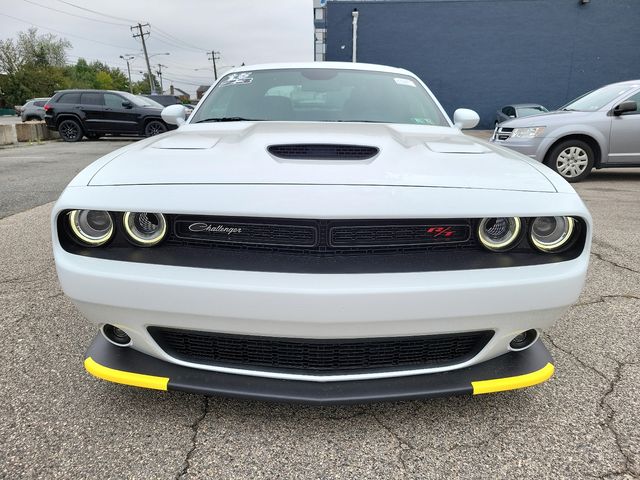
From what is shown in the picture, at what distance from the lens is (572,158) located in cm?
716

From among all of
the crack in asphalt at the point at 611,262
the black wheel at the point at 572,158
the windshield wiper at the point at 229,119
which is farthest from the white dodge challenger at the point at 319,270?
the black wheel at the point at 572,158

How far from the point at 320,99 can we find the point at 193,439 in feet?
6.75

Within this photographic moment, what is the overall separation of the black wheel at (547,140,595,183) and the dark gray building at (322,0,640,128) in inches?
577

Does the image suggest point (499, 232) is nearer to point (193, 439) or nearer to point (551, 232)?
point (551, 232)

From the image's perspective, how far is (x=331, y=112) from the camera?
Result: 2709mm

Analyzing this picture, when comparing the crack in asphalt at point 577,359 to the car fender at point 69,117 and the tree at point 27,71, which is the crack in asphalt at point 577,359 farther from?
the tree at point 27,71

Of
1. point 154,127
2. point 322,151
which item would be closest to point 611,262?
point 322,151

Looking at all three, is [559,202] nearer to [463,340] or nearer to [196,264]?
[463,340]

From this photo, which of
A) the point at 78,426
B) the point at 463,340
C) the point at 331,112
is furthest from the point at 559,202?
the point at 78,426

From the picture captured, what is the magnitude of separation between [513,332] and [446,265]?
37cm

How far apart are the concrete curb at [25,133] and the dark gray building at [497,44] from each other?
12.8 m

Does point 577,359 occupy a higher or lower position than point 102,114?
higher

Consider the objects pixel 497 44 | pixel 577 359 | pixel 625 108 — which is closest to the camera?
pixel 577 359

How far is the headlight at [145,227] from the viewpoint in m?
1.56
